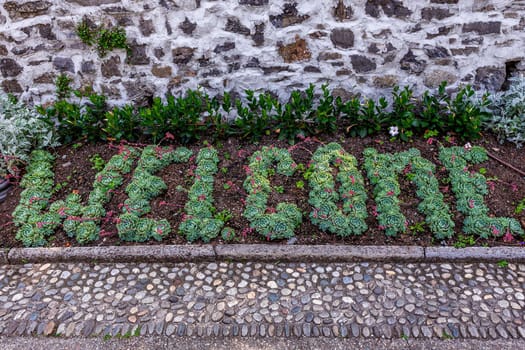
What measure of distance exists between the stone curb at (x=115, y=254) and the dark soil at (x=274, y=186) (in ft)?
0.39

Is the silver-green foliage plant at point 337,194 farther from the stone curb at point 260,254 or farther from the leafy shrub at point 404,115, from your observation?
the leafy shrub at point 404,115

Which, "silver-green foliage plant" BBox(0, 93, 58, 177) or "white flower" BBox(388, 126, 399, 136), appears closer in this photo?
"silver-green foliage plant" BBox(0, 93, 58, 177)

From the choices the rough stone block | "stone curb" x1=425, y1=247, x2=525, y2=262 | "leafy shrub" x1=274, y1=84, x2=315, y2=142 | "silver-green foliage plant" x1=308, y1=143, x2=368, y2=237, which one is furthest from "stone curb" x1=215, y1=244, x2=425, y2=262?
the rough stone block

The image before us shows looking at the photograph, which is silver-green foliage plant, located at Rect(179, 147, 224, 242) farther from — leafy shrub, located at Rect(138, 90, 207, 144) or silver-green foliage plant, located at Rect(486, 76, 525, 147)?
silver-green foliage plant, located at Rect(486, 76, 525, 147)

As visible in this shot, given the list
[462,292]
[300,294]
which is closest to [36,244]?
[300,294]

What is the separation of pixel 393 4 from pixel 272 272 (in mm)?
2971

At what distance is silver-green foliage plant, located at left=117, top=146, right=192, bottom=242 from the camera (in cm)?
373

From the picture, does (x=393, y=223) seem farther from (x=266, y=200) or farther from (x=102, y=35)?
(x=102, y=35)

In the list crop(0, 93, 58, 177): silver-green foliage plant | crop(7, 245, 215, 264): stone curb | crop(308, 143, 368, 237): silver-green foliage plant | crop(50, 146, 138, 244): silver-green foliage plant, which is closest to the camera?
crop(7, 245, 215, 264): stone curb

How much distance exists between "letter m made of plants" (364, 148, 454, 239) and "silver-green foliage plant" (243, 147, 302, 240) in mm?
764

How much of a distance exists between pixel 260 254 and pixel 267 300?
1.42 ft

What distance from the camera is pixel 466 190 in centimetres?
394

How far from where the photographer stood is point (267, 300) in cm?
322

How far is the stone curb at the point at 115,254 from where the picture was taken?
3.57 meters
